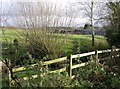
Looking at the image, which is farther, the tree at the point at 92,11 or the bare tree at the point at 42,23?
the tree at the point at 92,11

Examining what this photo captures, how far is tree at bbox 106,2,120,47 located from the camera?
1819cm

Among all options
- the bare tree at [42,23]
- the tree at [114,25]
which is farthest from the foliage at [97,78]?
the tree at [114,25]

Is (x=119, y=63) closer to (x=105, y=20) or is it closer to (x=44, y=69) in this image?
(x=44, y=69)

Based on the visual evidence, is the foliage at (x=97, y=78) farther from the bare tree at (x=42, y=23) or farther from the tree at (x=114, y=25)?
the tree at (x=114, y=25)

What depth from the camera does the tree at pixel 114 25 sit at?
18.2 meters

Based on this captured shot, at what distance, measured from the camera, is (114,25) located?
18797 millimetres

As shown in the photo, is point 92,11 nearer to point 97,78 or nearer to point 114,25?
point 114,25

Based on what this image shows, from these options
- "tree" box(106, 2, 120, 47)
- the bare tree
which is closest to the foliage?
the bare tree

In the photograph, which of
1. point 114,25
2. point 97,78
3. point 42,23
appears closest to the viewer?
point 97,78

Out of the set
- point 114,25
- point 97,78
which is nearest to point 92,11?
point 114,25

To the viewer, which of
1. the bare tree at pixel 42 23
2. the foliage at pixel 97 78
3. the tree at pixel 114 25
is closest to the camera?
the foliage at pixel 97 78

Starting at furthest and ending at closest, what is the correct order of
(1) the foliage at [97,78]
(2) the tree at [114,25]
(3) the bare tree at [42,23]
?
1. (2) the tree at [114,25]
2. (3) the bare tree at [42,23]
3. (1) the foliage at [97,78]

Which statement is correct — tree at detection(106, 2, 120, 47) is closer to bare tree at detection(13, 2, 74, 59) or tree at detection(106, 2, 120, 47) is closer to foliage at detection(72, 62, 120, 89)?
bare tree at detection(13, 2, 74, 59)

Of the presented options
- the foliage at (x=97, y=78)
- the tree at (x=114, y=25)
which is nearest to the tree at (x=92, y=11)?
the tree at (x=114, y=25)
